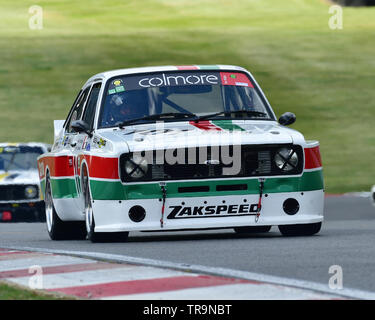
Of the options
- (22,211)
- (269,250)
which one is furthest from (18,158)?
(269,250)

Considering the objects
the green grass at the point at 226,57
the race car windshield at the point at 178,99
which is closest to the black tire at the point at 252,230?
the race car windshield at the point at 178,99

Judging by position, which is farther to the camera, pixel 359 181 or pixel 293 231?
pixel 359 181

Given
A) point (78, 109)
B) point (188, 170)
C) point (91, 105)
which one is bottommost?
point (188, 170)

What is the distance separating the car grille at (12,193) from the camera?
19547 mm

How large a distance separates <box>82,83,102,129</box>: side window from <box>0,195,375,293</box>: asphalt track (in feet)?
4.23

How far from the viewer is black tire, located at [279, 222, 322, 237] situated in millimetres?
10805

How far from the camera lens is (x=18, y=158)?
812 inches

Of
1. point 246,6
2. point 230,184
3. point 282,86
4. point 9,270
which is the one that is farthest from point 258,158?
point 246,6

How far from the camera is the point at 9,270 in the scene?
8.15m

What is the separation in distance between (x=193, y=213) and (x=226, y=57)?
109 feet

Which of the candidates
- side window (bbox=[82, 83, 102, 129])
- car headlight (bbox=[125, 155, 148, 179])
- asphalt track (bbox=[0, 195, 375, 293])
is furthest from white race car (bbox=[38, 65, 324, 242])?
side window (bbox=[82, 83, 102, 129])

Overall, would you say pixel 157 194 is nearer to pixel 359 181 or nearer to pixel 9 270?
pixel 9 270

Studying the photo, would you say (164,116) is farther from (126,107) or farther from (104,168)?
(104,168)

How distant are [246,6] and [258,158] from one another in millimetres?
52670
